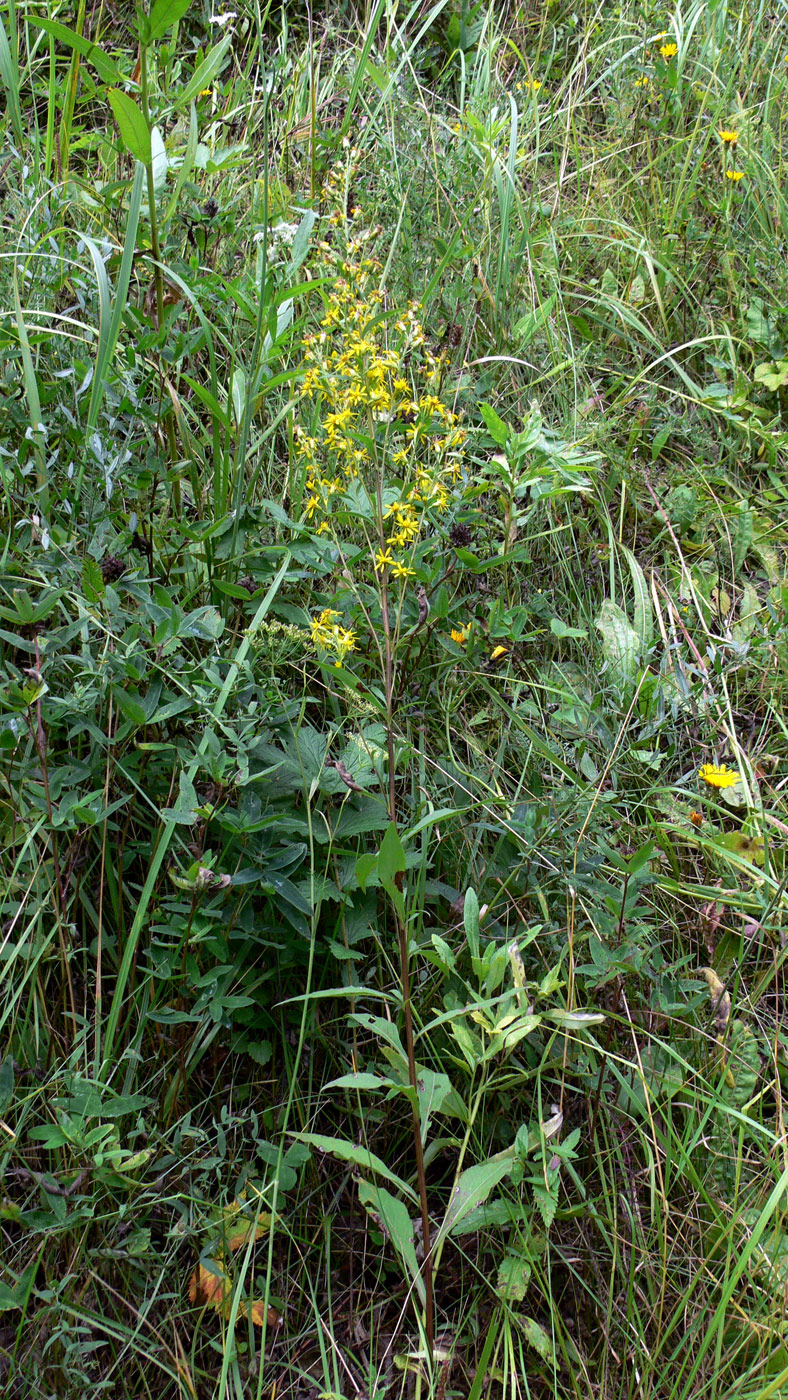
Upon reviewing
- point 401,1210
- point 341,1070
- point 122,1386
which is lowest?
point 122,1386

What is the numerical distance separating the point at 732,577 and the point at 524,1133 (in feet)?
4.37

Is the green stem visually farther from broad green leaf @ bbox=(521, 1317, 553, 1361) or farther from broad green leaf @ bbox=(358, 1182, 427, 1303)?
broad green leaf @ bbox=(521, 1317, 553, 1361)

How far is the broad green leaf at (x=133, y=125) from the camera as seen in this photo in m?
1.29

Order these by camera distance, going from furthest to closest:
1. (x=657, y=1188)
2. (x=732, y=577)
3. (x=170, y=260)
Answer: (x=732, y=577), (x=170, y=260), (x=657, y=1188)

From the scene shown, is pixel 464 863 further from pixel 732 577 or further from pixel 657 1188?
pixel 732 577

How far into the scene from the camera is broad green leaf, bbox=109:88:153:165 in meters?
1.29

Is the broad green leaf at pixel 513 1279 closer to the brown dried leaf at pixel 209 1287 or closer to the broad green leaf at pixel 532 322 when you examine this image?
the brown dried leaf at pixel 209 1287

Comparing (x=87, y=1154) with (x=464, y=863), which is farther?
(x=464, y=863)

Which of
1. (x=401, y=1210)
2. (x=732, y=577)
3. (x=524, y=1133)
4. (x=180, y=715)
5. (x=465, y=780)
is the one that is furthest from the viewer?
(x=732, y=577)

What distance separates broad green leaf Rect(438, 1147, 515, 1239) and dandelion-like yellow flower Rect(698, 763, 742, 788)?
0.72m

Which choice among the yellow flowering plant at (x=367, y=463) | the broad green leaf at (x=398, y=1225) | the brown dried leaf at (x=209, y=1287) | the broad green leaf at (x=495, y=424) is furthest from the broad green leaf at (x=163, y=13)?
the brown dried leaf at (x=209, y=1287)

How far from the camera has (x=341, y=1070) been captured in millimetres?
1409

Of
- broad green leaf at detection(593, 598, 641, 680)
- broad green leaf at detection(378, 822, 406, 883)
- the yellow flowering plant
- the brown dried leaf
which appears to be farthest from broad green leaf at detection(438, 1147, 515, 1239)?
broad green leaf at detection(593, 598, 641, 680)

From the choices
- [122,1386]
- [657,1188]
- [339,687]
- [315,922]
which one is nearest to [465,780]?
[339,687]
